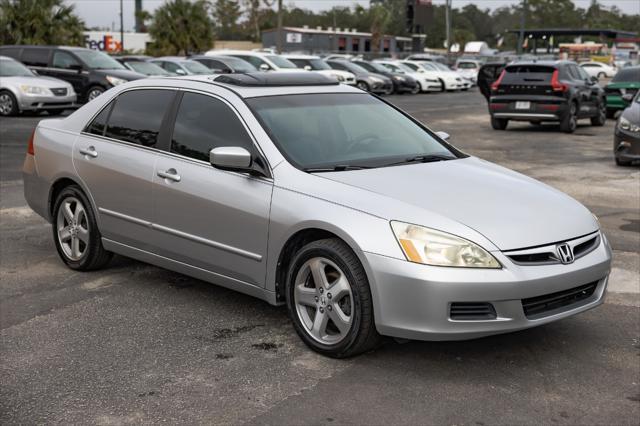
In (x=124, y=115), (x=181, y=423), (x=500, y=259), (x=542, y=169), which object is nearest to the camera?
(x=181, y=423)

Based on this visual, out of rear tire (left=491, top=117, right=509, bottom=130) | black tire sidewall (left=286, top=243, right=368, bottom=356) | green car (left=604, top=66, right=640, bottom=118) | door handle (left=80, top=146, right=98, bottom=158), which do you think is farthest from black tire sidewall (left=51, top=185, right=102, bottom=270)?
green car (left=604, top=66, right=640, bottom=118)

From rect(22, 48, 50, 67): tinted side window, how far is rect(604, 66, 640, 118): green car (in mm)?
15243

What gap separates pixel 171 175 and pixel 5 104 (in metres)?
16.8

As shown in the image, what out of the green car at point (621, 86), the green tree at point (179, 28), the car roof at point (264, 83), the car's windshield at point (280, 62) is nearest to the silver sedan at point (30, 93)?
the car's windshield at point (280, 62)

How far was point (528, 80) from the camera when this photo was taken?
2005cm

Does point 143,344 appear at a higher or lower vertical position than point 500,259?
lower

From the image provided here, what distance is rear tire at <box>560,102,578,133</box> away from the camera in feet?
65.9

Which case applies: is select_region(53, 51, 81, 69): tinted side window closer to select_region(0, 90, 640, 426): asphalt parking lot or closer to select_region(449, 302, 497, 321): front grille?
select_region(0, 90, 640, 426): asphalt parking lot

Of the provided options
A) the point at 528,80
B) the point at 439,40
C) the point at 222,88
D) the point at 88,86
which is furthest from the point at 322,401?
the point at 439,40

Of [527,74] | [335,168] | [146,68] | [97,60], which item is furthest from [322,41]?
[335,168]

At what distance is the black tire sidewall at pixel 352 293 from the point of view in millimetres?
4617

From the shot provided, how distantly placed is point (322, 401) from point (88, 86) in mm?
20239

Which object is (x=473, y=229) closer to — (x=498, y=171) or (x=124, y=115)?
(x=498, y=171)

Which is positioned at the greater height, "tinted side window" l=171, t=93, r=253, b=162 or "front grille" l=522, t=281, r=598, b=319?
"tinted side window" l=171, t=93, r=253, b=162
